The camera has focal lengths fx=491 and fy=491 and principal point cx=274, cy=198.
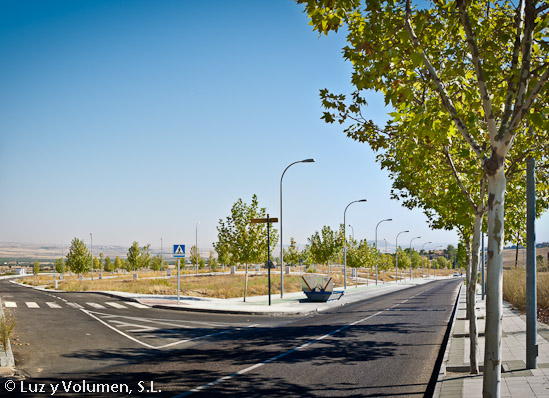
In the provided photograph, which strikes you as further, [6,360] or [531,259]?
[6,360]

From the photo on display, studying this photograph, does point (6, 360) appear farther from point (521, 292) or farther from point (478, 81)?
point (521, 292)

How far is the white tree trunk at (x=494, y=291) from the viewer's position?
5.45 metres

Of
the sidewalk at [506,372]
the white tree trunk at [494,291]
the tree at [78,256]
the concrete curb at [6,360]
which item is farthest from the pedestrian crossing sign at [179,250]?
the tree at [78,256]

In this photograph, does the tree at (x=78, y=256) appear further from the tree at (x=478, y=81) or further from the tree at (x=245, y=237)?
the tree at (x=478, y=81)

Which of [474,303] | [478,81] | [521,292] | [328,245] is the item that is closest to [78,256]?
[328,245]

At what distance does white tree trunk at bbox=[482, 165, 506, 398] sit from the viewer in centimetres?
545

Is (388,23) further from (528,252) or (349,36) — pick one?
(528,252)

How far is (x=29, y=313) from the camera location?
798 inches

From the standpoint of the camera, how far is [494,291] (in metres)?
5.59

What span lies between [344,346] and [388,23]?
8875mm

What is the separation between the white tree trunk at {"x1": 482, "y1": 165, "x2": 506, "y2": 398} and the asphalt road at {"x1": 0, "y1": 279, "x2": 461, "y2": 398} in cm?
290

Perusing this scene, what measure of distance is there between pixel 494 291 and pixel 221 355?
23.9ft

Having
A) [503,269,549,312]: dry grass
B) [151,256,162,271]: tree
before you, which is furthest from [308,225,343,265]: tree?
[151,256,162,271]: tree

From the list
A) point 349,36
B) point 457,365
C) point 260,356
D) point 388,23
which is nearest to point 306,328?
point 260,356
